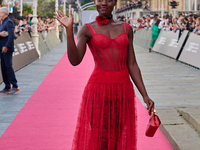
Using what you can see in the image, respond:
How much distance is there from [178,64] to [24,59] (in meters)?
5.86

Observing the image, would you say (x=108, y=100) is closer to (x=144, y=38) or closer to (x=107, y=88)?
(x=107, y=88)

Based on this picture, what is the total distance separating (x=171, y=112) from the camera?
20.8 ft

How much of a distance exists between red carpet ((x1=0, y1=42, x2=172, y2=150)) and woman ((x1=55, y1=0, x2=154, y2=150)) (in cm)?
198

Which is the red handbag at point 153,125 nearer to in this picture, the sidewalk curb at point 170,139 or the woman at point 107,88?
the woman at point 107,88

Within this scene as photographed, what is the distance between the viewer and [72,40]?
2734 mm

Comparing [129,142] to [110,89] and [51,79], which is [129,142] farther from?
[51,79]

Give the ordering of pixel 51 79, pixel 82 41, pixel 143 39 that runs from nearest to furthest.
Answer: pixel 82 41 < pixel 51 79 < pixel 143 39

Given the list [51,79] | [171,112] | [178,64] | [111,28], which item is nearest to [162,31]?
[178,64]

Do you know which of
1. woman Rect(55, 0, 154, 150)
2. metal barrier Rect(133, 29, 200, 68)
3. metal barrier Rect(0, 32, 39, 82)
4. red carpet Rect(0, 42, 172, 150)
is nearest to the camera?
woman Rect(55, 0, 154, 150)

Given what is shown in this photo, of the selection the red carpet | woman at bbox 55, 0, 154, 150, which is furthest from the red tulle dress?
the red carpet

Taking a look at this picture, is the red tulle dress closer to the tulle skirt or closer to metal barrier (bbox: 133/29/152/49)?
the tulle skirt

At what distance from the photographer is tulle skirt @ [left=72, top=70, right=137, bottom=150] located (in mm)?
2959

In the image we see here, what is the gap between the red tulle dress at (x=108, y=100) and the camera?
2.93 meters

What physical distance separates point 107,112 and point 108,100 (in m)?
0.09
